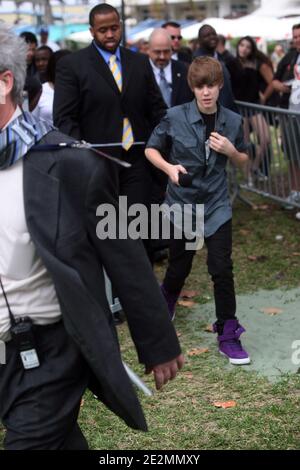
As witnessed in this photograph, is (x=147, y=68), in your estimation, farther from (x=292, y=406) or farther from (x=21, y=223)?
(x=21, y=223)

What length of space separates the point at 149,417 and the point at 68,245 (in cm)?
215

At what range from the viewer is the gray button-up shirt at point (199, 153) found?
518cm

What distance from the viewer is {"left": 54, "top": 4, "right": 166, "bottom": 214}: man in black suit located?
589cm

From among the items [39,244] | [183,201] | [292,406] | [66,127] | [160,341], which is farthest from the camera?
[66,127]

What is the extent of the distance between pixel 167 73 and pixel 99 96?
1944 mm

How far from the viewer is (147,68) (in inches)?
242

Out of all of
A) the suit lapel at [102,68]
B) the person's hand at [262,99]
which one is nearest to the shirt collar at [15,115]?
the suit lapel at [102,68]

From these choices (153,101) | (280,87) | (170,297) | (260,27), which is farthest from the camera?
(260,27)

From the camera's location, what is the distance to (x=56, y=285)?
253 centimetres

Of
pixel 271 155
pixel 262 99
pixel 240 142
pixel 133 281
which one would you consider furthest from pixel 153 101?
pixel 262 99

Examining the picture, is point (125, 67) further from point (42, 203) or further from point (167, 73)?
point (42, 203)

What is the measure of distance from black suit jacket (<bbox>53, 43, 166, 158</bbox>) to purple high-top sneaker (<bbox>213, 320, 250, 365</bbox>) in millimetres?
1706

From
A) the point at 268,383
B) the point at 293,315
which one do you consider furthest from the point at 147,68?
the point at 268,383
